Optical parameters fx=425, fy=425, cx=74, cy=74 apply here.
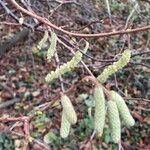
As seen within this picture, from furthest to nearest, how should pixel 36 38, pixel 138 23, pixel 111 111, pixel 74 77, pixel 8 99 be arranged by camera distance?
pixel 138 23 < pixel 36 38 < pixel 74 77 < pixel 8 99 < pixel 111 111

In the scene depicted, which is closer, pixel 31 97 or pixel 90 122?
pixel 90 122

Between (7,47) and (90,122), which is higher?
(7,47)

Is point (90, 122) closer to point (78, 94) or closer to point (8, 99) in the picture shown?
point (78, 94)

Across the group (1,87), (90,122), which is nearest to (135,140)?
(90,122)

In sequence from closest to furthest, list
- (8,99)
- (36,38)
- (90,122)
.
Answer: (90,122), (8,99), (36,38)

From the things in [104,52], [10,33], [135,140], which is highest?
[10,33]

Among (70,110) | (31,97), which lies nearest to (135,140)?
(31,97)

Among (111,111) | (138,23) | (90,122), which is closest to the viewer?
(111,111)

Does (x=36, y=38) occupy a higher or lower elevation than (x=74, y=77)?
higher

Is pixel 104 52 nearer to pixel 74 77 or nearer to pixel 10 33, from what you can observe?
pixel 74 77
